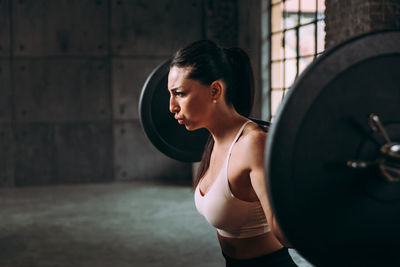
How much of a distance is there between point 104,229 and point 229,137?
3.37m

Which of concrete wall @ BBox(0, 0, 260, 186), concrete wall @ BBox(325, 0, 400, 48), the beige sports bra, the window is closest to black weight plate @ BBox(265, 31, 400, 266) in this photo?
the beige sports bra

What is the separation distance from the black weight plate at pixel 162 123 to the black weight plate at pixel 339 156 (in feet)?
2.72

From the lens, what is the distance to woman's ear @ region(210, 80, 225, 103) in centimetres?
130

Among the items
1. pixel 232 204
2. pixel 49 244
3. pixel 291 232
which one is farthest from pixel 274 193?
pixel 49 244

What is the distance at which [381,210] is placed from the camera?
0.89 m

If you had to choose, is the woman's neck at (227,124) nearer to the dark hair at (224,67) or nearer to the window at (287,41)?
the dark hair at (224,67)

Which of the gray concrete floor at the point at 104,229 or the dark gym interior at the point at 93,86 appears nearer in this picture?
the gray concrete floor at the point at 104,229

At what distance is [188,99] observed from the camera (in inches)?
49.4

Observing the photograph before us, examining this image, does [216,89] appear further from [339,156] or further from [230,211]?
[339,156]

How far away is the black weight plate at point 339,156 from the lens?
0.82m

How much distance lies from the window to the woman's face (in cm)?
398

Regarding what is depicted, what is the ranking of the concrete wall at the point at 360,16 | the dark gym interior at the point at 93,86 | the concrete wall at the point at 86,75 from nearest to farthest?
the concrete wall at the point at 360,16 → the dark gym interior at the point at 93,86 → the concrete wall at the point at 86,75

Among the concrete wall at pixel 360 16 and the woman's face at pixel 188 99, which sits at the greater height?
the concrete wall at pixel 360 16

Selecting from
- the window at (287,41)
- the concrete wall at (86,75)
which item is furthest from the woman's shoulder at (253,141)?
the concrete wall at (86,75)
